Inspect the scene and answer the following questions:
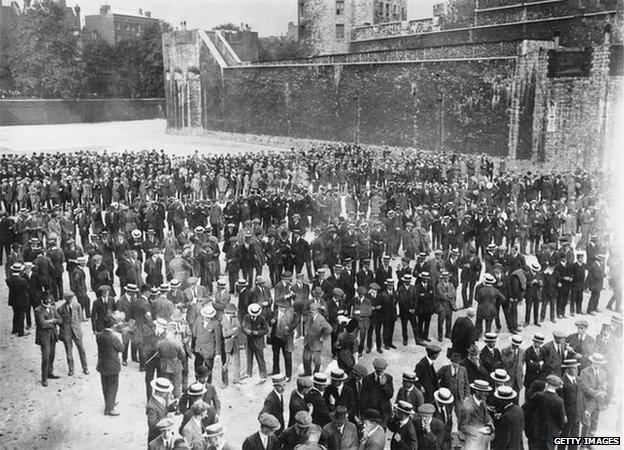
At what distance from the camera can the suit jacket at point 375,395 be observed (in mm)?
7465

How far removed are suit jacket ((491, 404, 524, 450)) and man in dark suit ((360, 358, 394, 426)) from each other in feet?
4.33

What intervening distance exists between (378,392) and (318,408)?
81 centimetres

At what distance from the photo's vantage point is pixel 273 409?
713 centimetres

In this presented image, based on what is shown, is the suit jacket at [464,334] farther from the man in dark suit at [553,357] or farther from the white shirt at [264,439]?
the white shirt at [264,439]

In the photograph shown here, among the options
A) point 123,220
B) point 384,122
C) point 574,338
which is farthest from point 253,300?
point 384,122

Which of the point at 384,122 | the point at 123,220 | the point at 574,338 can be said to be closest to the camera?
the point at 574,338

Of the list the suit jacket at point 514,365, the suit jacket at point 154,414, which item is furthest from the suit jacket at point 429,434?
the suit jacket at point 154,414

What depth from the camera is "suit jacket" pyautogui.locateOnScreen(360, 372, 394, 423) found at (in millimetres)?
7465

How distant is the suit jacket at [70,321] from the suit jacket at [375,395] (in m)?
4.58

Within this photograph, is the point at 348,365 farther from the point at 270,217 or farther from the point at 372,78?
the point at 372,78

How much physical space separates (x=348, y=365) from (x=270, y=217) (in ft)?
31.6

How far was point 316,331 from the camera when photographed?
9.17m

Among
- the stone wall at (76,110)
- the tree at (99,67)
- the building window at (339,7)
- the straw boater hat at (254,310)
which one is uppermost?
the building window at (339,7)

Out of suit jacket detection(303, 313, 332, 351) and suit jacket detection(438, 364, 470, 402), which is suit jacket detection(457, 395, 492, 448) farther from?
suit jacket detection(303, 313, 332, 351)
